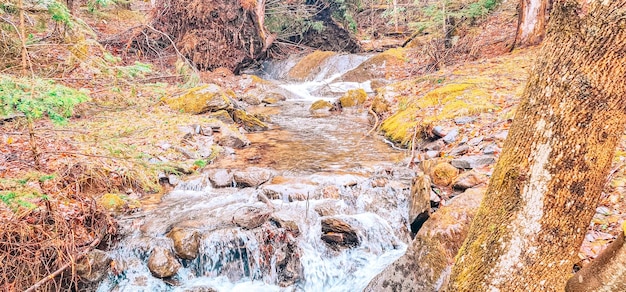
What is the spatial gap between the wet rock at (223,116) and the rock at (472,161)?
20.8 feet

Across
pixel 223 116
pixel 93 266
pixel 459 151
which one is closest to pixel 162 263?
pixel 93 266

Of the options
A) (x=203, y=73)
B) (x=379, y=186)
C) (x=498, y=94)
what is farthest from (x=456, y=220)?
(x=203, y=73)

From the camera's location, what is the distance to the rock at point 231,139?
793cm

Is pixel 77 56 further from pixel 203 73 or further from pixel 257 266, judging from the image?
pixel 203 73

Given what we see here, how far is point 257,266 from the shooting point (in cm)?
418

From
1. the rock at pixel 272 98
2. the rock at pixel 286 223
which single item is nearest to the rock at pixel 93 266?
the rock at pixel 286 223

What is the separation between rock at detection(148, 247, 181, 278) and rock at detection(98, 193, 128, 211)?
1.10 m

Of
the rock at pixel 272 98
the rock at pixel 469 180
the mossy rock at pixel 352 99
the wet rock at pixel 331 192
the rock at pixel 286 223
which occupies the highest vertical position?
the rock at pixel 469 180

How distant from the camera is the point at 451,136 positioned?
637cm

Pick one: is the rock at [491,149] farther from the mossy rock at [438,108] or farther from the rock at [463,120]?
the mossy rock at [438,108]

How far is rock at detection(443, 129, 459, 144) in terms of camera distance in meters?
6.29

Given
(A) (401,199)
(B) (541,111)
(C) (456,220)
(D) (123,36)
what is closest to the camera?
(B) (541,111)

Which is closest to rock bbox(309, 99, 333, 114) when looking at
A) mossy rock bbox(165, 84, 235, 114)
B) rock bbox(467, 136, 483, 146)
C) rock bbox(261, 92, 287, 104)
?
rock bbox(261, 92, 287, 104)

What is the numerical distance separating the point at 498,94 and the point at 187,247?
22.4ft
